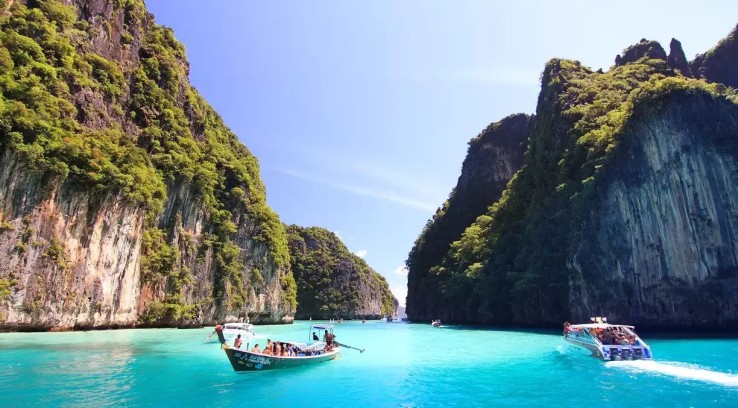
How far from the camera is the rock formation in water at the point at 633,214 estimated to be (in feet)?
110

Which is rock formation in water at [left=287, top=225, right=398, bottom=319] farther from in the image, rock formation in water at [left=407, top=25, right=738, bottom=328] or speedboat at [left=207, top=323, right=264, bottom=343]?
speedboat at [left=207, top=323, right=264, bottom=343]

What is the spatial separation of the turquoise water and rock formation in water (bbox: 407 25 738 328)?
498 inches

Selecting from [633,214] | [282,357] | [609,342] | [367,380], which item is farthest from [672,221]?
[282,357]

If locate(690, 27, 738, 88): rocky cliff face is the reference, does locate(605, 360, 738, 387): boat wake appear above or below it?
below

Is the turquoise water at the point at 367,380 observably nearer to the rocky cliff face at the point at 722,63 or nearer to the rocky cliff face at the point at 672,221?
the rocky cliff face at the point at 672,221

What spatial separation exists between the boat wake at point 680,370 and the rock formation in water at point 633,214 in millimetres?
19567

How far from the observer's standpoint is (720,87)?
117ft

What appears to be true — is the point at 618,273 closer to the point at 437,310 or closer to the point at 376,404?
the point at 376,404

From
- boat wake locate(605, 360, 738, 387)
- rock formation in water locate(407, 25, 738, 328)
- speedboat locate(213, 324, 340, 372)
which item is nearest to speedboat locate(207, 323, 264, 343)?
speedboat locate(213, 324, 340, 372)

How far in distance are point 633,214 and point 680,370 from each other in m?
23.6

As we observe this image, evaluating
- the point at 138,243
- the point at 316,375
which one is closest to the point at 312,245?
the point at 138,243

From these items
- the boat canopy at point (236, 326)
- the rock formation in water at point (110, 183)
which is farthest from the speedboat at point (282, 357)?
the rock formation in water at point (110, 183)

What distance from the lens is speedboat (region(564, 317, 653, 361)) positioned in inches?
772

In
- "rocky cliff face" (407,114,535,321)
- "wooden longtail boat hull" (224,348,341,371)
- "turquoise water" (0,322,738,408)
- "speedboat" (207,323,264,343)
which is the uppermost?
"rocky cliff face" (407,114,535,321)
